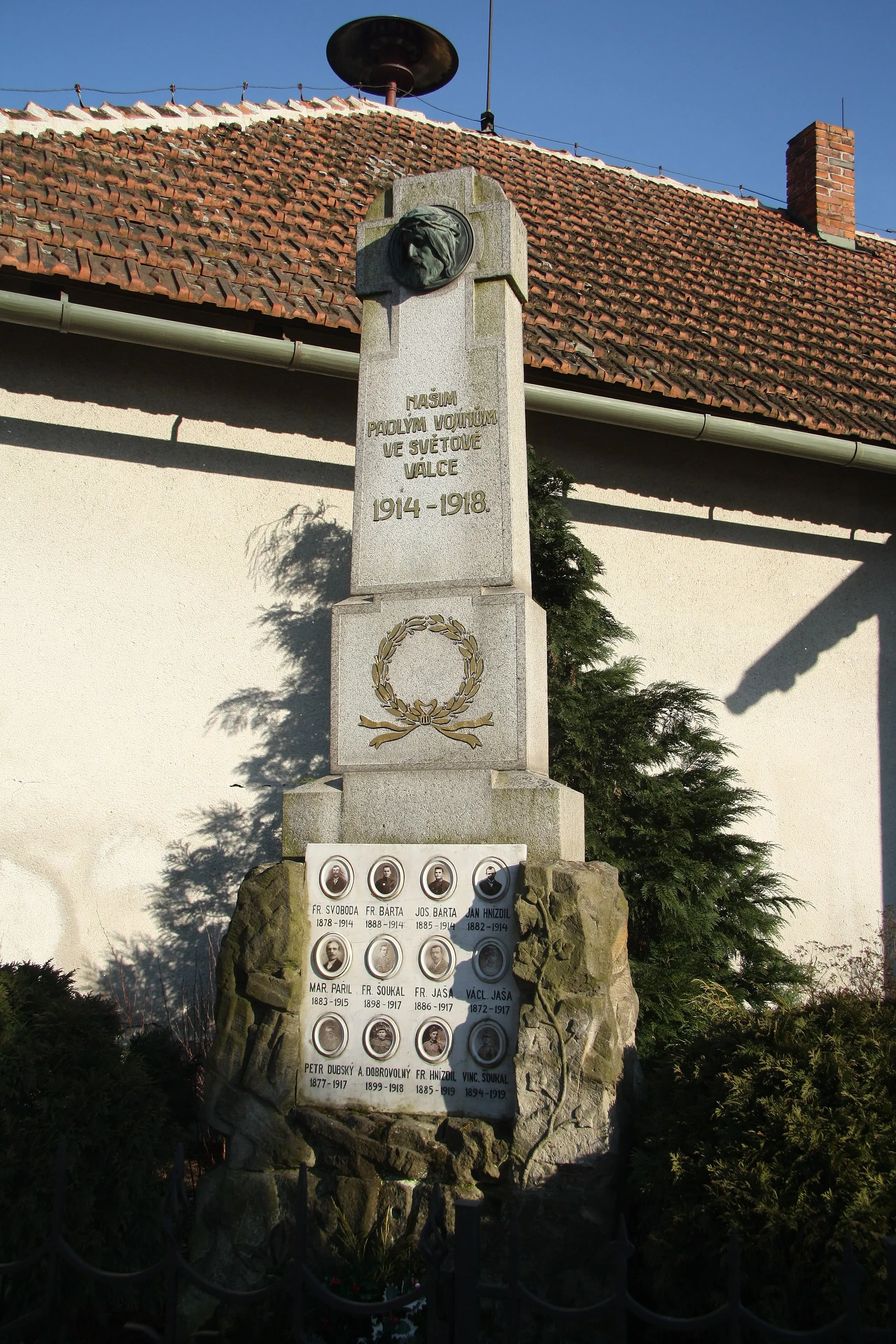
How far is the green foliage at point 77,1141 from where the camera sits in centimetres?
330

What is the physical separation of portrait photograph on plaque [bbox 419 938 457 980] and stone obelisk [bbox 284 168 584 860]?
35cm

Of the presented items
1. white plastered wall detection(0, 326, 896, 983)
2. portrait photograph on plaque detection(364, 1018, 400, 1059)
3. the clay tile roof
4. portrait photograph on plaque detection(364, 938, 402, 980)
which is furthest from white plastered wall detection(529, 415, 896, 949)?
portrait photograph on plaque detection(364, 1018, 400, 1059)

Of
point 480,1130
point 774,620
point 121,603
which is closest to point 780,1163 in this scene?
point 480,1130

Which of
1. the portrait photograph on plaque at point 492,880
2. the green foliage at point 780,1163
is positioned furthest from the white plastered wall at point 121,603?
the green foliage at point 780,1163

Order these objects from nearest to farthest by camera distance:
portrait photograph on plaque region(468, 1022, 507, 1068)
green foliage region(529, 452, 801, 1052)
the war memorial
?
1. the war memorial
2. portrait photograph on plaque region(468, 1022, 507, 1068)
3. green foliage region(529, 452, 801, 1052)

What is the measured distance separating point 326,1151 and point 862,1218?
170 centimetres

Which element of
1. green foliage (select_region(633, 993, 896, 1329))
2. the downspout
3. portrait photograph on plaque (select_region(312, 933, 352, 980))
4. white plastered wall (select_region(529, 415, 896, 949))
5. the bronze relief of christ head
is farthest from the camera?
white plastered wall (select_region(529, 415, 896, 949))

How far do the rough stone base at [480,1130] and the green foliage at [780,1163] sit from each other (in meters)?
0.22

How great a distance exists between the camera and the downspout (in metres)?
6.42

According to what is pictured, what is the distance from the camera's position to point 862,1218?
2.73 metres

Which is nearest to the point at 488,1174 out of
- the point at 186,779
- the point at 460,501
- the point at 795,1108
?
the point at 795,1108

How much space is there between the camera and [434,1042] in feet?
12.3

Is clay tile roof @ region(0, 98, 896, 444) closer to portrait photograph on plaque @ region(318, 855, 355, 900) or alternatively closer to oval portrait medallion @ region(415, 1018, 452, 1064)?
portrait photograph on plaque @ region(318, 855, 355, 900)

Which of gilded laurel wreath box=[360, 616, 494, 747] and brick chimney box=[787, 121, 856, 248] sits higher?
brick chimney box=[787, 121, 856, 248]
